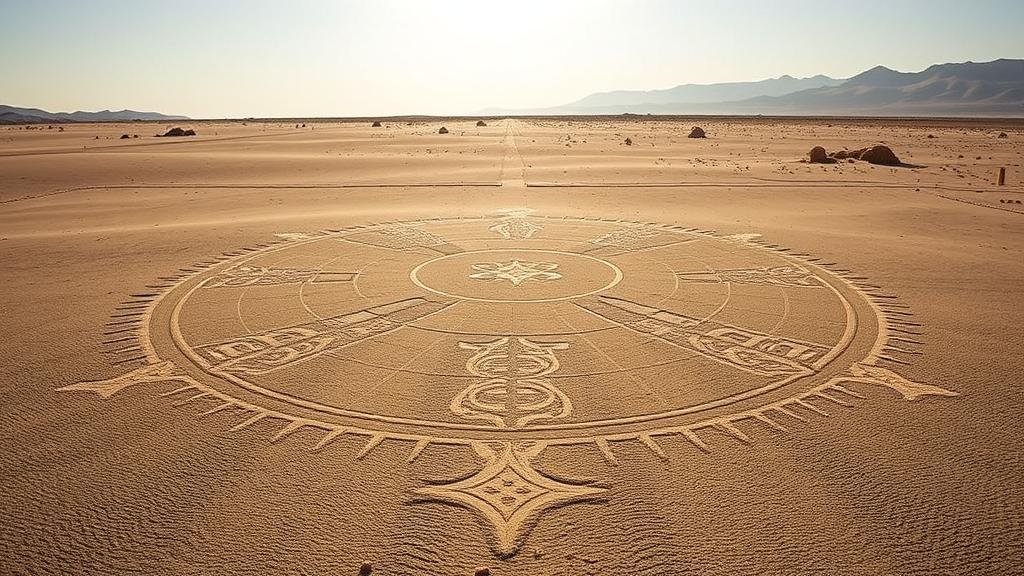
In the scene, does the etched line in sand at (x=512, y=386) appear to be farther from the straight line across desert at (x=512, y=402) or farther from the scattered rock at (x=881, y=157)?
the scattered rock at (x=881, y=157)

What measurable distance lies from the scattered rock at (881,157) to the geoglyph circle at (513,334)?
33.2 m

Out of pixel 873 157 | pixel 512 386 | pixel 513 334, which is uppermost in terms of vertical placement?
pixel 873 157

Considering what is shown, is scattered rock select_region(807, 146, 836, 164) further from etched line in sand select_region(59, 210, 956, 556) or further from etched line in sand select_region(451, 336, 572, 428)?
etched line in sand select_region(451, 336, 572, 428)

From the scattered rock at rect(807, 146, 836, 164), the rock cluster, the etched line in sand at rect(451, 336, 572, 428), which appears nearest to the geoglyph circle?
the etched line in sand at rect(451, 336, 572, 428)

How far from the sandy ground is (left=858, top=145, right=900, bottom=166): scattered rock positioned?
26.9 meters

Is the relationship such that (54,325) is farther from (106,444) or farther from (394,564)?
(394,564)

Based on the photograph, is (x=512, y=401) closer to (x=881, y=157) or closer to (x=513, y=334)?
(x=513, y=334)

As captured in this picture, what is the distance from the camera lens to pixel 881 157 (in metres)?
43.2

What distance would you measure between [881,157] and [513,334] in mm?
41691

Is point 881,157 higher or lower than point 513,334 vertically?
higher

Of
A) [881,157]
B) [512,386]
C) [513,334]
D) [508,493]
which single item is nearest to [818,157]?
[881,157]

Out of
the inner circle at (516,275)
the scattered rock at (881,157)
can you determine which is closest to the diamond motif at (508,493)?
the inner circle at (516,275)

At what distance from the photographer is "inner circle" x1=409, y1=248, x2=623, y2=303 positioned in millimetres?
12633

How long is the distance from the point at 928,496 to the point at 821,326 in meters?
4.89
